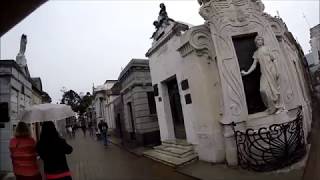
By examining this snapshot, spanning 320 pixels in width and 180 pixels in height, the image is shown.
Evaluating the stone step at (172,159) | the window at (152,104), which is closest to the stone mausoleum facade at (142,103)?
the window at (152,104)

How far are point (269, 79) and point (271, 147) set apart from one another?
1.78 metres

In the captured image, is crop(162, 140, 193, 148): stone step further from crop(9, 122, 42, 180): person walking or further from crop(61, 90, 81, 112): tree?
crop(61, 90, 81, 112): tree

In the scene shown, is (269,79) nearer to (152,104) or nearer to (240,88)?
(240,88)

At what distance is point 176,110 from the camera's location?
11.8m

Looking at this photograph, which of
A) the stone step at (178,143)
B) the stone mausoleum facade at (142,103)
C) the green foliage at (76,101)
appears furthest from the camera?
the green foliage at (76,101)

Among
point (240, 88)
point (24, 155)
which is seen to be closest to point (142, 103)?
point (240, 88)

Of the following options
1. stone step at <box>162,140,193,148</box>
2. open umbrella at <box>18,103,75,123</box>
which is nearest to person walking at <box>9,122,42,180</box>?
open umbrella at <box>18,103,75,123</box>

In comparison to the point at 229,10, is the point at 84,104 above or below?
above

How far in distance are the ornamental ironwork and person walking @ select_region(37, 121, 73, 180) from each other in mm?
4330

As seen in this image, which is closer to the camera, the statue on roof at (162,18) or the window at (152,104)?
the statue on roof at (162,18)

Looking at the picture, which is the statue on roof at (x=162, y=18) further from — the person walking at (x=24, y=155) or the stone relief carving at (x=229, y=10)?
the person walking at (x=24, y=155)

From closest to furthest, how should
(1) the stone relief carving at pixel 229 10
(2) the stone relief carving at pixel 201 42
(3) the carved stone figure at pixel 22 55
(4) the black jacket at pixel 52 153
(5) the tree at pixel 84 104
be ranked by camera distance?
(4) the black jacket at pixel 52 153 < (1) the stone relief carving at pixel 229 10 < (2) the stone relief carving at pixel 201 42 < (3) the carved stone figure at pixel 22 55 < (5) the tree at pixel 84 104

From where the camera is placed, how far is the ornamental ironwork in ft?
22.2

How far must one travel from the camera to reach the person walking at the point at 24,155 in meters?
4.50
